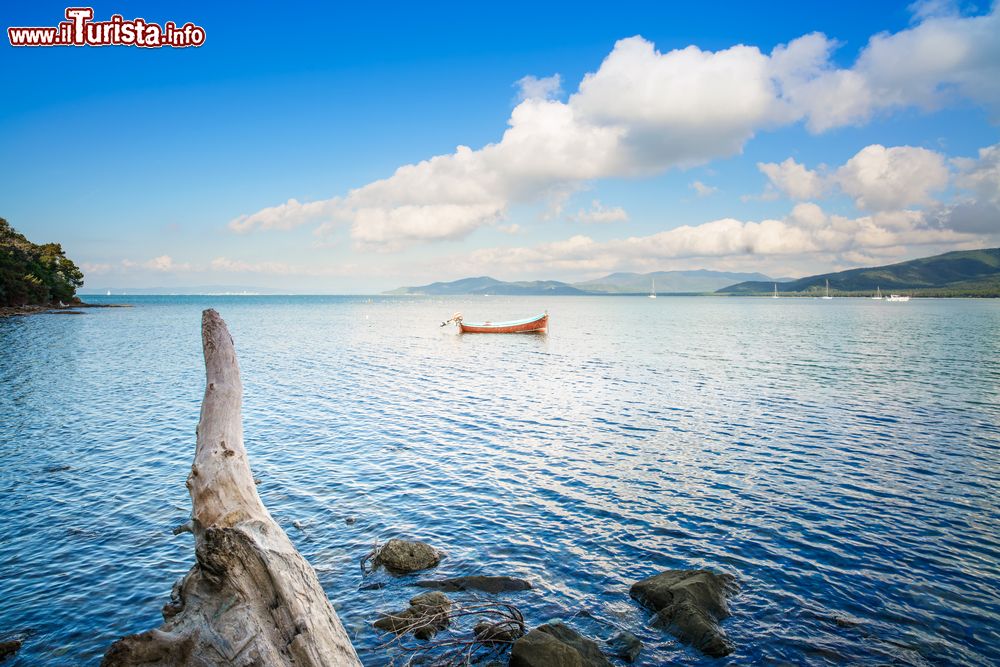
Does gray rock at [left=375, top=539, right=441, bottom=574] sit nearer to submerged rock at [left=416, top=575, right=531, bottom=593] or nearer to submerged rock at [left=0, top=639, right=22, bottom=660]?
submerged rock at [left=416, top=575, right=531, bottom=593]

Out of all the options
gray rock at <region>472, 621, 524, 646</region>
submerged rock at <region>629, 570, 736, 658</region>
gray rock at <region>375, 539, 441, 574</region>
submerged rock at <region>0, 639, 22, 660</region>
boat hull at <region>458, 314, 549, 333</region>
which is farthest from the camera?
boat hull at <region>458, 314, 549, 333</region>

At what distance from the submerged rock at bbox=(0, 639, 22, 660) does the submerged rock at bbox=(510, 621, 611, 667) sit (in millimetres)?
8589

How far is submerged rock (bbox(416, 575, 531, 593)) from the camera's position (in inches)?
478

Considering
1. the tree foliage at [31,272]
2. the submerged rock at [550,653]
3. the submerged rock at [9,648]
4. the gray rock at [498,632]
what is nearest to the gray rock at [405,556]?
the gray rock at [498,632]

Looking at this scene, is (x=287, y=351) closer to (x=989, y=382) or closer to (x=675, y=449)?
(x=675, y=449)

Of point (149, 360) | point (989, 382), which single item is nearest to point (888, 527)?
point (989, 382)

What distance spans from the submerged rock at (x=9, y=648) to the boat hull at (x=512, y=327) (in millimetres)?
79382

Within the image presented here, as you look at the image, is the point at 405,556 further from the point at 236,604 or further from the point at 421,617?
the point at 236,604

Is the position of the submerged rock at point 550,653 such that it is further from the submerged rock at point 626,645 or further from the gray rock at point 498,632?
the gray rock at point 498,632

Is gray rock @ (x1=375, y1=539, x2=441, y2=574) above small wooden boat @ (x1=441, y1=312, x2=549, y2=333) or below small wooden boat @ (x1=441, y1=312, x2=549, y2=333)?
below

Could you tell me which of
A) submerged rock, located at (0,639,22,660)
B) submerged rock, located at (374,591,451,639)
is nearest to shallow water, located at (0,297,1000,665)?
submerged rock, located at (0,639,22,660)

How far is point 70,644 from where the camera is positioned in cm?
984

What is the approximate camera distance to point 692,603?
11.0 m

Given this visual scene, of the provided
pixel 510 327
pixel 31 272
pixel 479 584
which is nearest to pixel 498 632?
pixel 479 584
